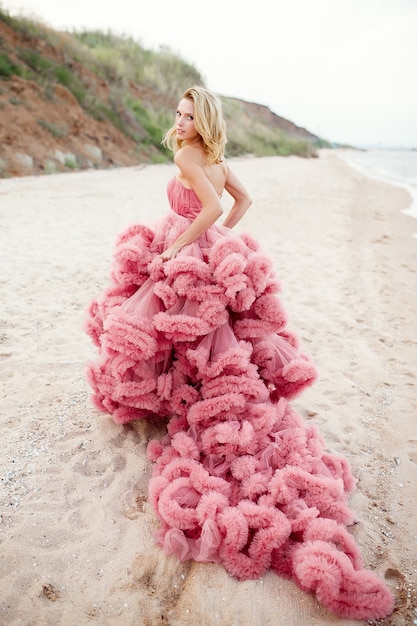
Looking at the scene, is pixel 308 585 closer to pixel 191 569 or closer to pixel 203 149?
pixel 191 569

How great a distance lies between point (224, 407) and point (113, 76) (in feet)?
64.7

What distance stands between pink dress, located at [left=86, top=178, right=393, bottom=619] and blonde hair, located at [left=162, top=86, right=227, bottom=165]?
29 cm

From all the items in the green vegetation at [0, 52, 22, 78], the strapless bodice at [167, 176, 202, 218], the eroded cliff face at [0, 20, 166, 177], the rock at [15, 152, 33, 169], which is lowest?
the rock at [15, 152, 33, 169]

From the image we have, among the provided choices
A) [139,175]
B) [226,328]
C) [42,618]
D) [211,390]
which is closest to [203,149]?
[226,328]

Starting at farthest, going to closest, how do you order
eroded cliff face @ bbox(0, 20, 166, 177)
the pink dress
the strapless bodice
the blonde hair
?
eroded cliff face @ bbox(0, 20, 166, 177), the strapless bodice, the blonde hair, the pink dress

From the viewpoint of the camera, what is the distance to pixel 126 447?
2.81m

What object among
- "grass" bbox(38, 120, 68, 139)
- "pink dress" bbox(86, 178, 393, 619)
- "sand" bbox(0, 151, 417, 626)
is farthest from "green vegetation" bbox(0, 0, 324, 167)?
"pink dress" bbox(86, 178, 393, 619)

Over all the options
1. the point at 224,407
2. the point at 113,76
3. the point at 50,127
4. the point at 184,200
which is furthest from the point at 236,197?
the point at 113,76

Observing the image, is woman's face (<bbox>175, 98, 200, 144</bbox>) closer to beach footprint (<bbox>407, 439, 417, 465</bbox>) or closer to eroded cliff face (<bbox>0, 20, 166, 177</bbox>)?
beach footprint (<bbox>407, 439, 417, 465</bbox>)

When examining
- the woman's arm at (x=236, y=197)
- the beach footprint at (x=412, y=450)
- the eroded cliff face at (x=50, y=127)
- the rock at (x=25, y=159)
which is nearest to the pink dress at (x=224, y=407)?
the woman's arm at (x=236, y=197)

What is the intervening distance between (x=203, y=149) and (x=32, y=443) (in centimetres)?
198

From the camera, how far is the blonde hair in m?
2.61

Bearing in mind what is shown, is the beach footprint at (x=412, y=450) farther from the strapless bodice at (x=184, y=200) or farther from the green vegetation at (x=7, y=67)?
the green vegetation at (x=7, y=67)

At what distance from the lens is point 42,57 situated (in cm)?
1530
